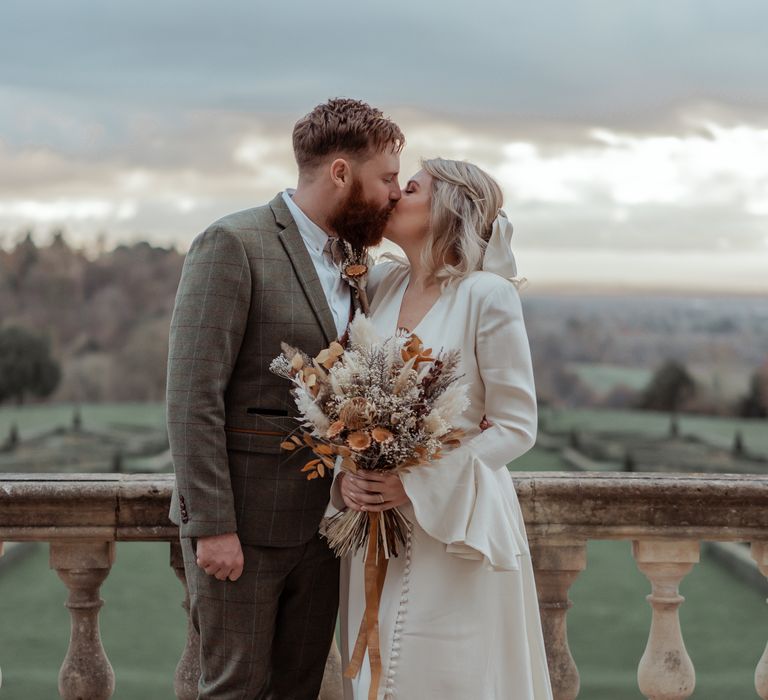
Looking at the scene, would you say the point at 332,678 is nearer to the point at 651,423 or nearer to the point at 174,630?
the point at 174,630

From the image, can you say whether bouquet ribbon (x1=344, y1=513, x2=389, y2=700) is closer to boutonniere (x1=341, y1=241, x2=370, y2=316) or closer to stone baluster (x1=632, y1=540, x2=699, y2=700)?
A: boutonniere (x1=341, y1=241, x2=370, y2=316)

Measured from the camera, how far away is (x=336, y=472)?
9.59 ft

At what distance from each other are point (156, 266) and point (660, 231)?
33.0 m

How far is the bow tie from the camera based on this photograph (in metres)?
3.11

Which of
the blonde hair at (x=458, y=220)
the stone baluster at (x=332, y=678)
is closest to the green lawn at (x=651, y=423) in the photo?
the stone baluster at (x=332, y=678)

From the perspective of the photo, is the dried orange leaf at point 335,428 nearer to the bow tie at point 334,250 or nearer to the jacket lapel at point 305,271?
the jacket lapel at point 305,271

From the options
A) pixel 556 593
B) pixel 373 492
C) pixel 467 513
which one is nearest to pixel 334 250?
pixel 373 492

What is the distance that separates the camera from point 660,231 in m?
69.1

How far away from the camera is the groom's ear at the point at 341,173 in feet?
10.1

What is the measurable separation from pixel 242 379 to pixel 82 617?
1005mm

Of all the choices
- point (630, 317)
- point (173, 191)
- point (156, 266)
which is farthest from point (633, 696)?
point (173, 191)

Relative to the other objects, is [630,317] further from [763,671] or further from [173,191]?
[763,671]

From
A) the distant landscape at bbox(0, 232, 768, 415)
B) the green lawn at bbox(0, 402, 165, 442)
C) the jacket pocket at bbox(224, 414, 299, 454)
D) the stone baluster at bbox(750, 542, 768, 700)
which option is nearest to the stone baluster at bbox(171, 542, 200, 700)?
the jacket pocket at bbox(224, 414, 299, 454)

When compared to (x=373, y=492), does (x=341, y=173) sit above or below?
above
